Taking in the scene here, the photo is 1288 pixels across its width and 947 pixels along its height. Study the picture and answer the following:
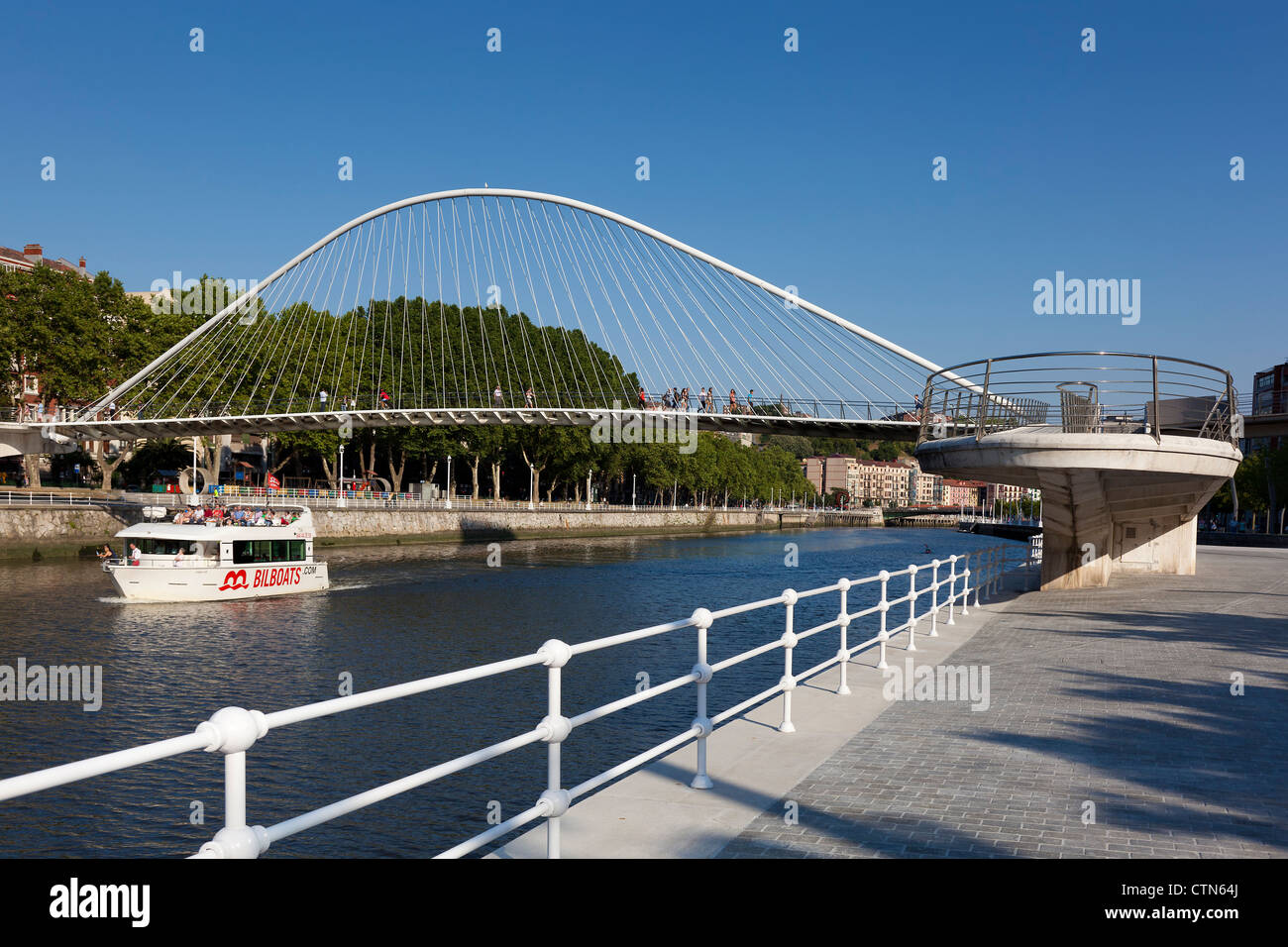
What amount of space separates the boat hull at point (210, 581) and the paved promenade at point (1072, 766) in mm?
27343

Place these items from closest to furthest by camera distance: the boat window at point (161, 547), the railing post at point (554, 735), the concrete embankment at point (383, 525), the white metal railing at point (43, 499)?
the railing post at point (554, 735), the boat window at point (161, 547), the concrete embankment at point (383, 525), the white metal railing at point (43, 499)

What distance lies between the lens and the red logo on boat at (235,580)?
109ft

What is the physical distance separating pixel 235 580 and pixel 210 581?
2.90 feet

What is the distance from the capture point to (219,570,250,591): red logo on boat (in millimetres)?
33219

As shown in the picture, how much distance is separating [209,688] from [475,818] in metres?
Answer: 9.46

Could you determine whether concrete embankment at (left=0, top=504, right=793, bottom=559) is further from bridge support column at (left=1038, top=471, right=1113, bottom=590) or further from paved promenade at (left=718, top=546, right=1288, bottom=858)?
paved promenade at (left=718, top=546, right=1288, bottom=858)

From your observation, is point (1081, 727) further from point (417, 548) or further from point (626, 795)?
point (417, 548)

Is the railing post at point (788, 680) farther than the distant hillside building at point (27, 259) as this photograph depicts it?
No

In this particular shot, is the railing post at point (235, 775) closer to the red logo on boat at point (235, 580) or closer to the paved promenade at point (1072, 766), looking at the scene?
the paved promenade at point (1072, 766)
